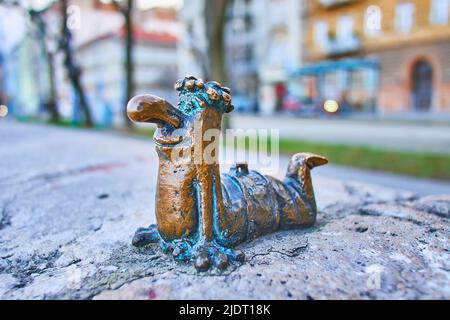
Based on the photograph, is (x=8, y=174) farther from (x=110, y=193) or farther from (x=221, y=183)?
(x=221, y=183)

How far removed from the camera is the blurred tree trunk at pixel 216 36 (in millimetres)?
7539

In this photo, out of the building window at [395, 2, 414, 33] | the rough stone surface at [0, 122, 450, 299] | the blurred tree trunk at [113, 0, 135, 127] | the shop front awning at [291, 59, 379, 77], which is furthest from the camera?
the shop front awning at [291, 59, 379, 77]

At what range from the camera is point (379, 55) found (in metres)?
18.8

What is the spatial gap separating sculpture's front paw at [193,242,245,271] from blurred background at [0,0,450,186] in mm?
3830

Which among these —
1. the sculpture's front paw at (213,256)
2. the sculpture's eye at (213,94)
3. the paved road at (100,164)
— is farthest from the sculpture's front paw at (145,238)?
the paved road at (100,164)

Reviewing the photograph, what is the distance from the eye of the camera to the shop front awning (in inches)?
746

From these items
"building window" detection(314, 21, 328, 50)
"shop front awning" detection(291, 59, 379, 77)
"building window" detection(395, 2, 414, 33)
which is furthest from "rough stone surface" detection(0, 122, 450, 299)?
"building window" detection(314, 21, 328, 50)

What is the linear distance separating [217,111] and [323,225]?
2.58ft

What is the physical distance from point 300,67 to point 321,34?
83.2 inches

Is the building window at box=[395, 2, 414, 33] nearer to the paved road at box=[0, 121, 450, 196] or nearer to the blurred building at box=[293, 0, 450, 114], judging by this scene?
the blurred building at box=[293, 0, 450, 114]

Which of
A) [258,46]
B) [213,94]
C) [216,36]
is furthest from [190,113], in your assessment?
[258,46]

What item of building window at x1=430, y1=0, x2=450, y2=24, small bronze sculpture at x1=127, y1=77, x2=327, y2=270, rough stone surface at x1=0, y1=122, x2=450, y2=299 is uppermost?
building window at x1=430, y1=0, x2=450, y2=24

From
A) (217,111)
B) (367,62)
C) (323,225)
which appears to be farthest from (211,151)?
(367,62)

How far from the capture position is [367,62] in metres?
18.9
